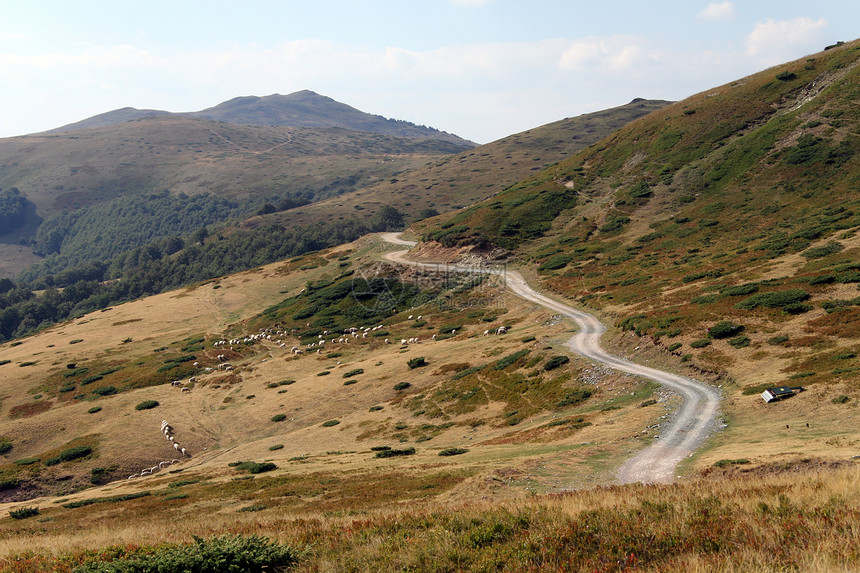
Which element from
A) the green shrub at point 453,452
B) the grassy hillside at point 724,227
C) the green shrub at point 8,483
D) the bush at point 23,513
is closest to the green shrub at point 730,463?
the grassy hillside at point 724,227

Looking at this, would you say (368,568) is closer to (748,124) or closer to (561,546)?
(561,546)

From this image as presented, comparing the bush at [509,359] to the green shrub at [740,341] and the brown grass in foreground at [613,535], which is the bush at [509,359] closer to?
the green shrub at [740,341]

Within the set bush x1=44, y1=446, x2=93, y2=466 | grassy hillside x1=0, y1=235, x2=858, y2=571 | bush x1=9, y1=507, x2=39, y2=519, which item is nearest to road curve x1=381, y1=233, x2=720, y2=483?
grassy hillside x1=0, y1=235, x2=858, y2=571

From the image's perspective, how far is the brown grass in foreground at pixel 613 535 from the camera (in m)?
9.09

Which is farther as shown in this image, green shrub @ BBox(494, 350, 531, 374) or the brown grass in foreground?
green shrub @ BBox(494, 350, 531, 374)

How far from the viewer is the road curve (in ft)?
77.7

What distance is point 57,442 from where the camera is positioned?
53.2 meters

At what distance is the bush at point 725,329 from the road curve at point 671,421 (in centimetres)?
548

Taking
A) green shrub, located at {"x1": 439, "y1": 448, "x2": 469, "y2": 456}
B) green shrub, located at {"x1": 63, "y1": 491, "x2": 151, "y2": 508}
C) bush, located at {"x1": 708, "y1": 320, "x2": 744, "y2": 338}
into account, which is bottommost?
green shrub, located at {"x1": 439, "y1": 448, "x2": 469, "y2": 456}

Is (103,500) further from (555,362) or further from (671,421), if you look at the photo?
(671,421)

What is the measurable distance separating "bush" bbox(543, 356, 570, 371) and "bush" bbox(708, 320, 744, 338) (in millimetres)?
12595

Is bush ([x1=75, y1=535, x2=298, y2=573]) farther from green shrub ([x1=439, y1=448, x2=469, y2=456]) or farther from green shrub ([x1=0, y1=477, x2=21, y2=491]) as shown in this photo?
green shrub ([x1=0, y1=477, x2=21, y2=491])

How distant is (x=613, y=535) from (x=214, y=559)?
9.12 m

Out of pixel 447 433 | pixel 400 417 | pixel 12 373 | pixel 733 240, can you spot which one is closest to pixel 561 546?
pixel 447 433
